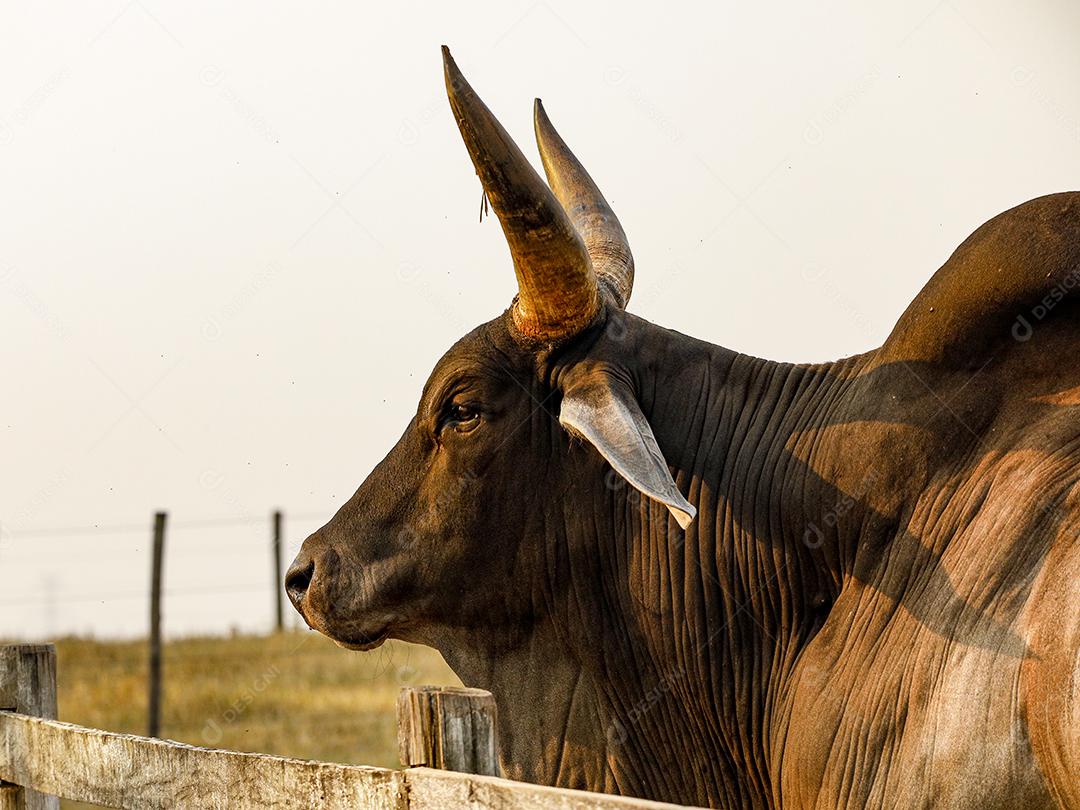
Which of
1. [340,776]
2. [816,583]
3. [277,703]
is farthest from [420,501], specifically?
[277,703]

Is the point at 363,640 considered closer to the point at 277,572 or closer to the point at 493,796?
the point at 493,796

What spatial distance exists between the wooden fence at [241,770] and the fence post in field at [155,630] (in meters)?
8.38

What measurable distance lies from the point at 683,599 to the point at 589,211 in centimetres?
169

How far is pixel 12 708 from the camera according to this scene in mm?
4805

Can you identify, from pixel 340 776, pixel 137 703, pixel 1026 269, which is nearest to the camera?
pixel 340 776

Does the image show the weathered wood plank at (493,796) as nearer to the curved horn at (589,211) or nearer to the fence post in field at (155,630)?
the curved horn at (589,211)

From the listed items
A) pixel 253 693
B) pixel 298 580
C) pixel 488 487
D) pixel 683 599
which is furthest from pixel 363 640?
pixel 253 693

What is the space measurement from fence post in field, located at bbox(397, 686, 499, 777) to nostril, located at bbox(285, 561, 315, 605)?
1842mm

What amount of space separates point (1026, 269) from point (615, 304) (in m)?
1.41

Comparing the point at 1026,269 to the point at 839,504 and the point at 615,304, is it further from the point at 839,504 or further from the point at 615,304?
the point at 615,304

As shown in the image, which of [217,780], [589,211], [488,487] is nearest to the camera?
[217,780]

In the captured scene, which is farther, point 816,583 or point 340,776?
point 816,583

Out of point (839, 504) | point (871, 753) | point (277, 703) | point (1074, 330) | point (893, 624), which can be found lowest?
point (277, 703)

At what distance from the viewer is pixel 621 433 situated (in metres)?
3.93
